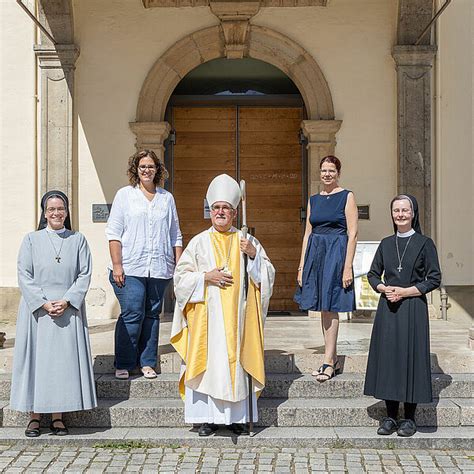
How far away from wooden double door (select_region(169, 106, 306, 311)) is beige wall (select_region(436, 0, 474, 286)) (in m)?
1.78

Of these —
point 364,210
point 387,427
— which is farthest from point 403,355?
point 364,210

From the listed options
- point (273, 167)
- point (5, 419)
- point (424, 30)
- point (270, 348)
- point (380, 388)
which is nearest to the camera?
point (380, 388)

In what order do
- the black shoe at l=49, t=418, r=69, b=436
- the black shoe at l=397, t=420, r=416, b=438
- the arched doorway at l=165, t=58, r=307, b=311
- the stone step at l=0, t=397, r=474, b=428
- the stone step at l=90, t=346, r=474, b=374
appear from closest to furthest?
1. the black shoe at l=397, t=420, r=416, b=438
2. the black shoe at l=49, t=418, r=69, b=436
3. the stone step at l=0, t=397, r=474, b=428
4. the stone step at l=90, t=346, r=474, b=374
5. the arched doorway at l=165, t=58, r=307, b=311

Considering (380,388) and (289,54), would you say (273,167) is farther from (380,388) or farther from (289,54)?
(380,388)

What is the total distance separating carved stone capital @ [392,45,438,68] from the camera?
923 centimetres

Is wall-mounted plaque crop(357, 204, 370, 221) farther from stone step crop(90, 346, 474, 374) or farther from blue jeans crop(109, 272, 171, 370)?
blue jeans crop(109, 272, 171, 370)

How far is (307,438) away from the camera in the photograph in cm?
562

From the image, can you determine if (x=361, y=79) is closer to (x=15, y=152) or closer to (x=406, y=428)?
(x=15, y=152)

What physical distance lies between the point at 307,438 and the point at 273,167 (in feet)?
17.0

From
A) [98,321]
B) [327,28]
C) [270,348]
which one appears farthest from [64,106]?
[270,348]

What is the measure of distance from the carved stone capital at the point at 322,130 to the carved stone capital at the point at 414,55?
0.97 m

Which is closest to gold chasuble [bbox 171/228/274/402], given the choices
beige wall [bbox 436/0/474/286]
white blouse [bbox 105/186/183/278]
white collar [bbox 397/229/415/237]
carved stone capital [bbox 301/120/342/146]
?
white blouse [bbox 105/186/183/278]

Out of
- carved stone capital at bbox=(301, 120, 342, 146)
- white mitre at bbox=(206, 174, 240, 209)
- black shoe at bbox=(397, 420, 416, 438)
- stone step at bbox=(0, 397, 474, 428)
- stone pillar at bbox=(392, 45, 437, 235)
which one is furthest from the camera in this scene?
carved stone capital at bbox=(301, 120, 342, 146)

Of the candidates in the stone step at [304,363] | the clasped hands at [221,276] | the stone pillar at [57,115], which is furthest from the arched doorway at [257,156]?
the clasped hands at [221,276]
